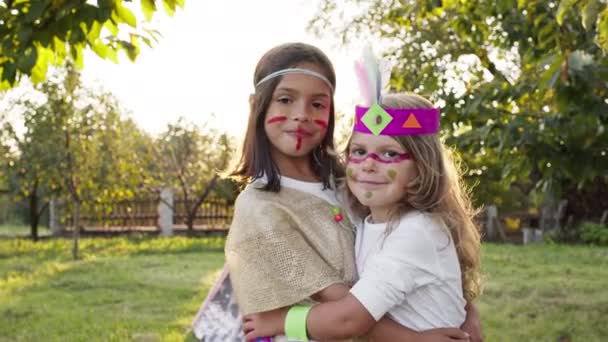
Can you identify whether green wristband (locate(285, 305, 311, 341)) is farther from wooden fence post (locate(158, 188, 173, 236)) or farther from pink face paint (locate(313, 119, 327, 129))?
wooden fence post (locate(158, 188, 173, 236))

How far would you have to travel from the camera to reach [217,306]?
8.39 ft

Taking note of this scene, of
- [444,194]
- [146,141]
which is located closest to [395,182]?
[444,194]

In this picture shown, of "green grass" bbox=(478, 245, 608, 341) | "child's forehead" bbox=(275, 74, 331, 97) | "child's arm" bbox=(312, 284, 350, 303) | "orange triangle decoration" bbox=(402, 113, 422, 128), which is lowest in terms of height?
"green grass" bbox=(478, 245, 608, 341)

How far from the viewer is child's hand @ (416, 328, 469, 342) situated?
2.18 metres

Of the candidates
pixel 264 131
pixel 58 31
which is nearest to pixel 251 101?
pixel 264 131

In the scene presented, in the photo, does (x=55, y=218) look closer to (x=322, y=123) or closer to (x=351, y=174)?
(x=322, y=123)

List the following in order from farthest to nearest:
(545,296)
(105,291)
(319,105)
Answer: (105,291) < (545,296) < (319,105)


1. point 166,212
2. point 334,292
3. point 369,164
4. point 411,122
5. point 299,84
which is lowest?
point 166,212

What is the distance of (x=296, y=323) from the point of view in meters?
2.17

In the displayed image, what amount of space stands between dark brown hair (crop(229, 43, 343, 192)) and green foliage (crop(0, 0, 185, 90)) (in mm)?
1490

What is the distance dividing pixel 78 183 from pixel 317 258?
39.5ft

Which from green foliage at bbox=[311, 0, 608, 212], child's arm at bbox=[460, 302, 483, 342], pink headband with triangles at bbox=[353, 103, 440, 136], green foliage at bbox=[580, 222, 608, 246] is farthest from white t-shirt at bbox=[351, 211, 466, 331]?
green foliage at bbox=[580, 222, 608, 246]

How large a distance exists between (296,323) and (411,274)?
0.33 metres

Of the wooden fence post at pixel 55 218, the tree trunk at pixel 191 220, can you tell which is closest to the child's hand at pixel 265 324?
the tree trunk at pixel 191 220
